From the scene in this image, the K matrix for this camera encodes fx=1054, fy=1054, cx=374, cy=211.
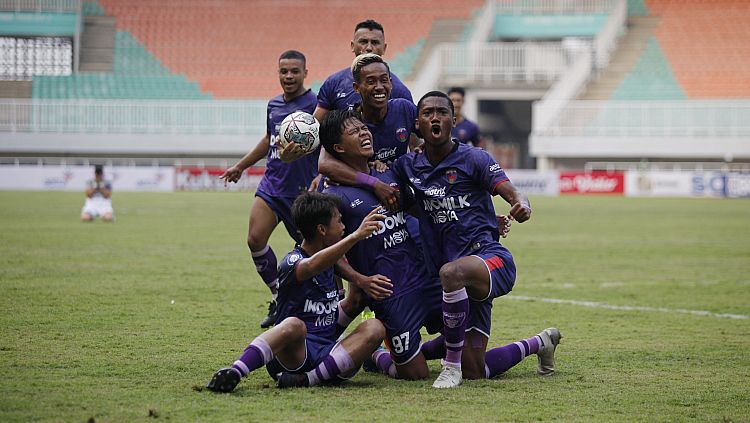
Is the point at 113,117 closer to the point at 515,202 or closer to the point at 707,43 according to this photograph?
the point at 707,43

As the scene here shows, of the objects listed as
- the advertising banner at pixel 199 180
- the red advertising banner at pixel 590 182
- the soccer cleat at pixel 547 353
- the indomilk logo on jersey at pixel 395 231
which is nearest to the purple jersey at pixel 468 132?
the indomilk logo on jersey at pixel 395 231

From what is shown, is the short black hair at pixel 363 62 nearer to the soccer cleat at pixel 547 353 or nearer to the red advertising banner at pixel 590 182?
the soccer cleat at pixel 547 353

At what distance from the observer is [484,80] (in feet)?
146

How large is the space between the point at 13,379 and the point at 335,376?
1789 mm

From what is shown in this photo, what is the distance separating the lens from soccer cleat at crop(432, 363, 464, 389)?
604 centimetres

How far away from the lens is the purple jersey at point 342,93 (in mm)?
7633

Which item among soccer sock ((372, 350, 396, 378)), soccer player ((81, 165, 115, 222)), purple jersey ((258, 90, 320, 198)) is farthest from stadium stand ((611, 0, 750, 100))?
soccer sock ((372, 350, 396, 378))

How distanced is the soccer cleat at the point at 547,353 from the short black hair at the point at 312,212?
1.56 m

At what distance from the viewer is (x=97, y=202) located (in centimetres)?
2252

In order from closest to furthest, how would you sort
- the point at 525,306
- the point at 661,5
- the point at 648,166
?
the point at 525,306
the point at 648,166
the point at 661,5

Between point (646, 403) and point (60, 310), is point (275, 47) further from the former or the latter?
point (646, 403)

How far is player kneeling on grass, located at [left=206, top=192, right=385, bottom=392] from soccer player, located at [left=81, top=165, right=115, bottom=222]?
17.0 m

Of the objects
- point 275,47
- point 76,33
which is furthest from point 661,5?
point 76,33

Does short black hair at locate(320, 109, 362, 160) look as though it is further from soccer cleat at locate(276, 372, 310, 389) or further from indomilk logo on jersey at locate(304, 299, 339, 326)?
soccer cleat at locate(276, 372, 310, 389)
